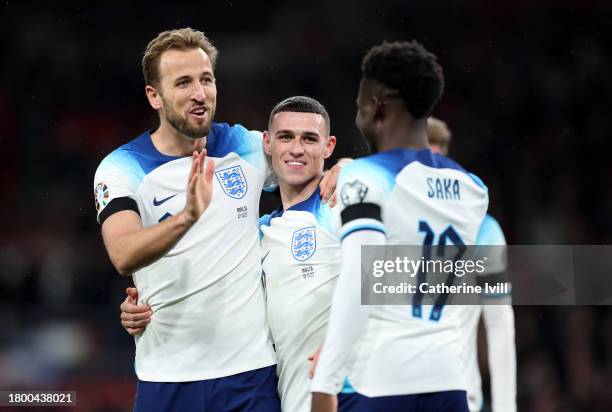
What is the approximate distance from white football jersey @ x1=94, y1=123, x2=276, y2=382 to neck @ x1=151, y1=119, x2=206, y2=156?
5 cm

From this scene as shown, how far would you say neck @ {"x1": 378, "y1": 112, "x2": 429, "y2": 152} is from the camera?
3.33m

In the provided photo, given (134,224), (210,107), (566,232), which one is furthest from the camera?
(566,232)

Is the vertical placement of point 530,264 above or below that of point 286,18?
below

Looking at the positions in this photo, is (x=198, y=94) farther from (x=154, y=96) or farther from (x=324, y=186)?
(x=324, y=186)

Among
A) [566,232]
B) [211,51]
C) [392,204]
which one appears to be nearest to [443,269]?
[392,204]

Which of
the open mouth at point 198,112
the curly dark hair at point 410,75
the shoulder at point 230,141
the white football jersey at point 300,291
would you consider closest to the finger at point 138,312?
the white football jersey at point 300,291

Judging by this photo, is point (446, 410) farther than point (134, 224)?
No

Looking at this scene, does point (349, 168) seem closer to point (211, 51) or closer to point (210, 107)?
point (210, 107)

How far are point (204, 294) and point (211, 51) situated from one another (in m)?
1.29

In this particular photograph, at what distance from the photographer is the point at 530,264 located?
9.05m

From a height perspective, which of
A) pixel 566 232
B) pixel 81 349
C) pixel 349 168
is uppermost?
pixel 566 232

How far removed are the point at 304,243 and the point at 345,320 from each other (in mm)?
1290

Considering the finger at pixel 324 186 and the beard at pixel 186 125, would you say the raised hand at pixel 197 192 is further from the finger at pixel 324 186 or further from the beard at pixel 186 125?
the finger at pixel 324 186

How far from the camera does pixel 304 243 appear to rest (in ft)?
14.3
